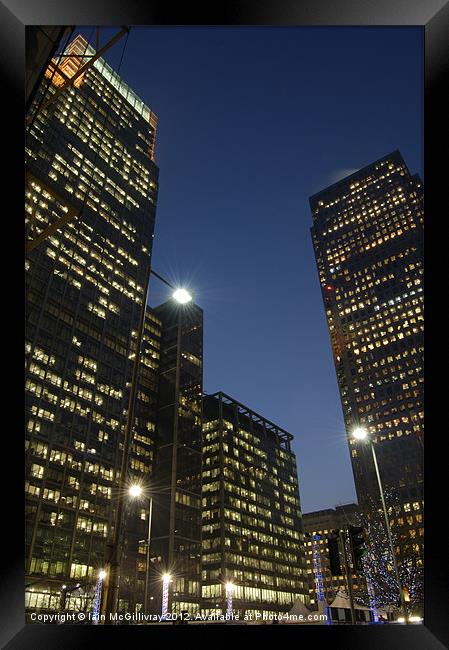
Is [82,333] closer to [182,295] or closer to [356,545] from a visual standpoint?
[182,295]

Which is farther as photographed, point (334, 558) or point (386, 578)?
point (386, 578)

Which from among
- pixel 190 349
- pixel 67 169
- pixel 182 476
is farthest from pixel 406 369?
pixel 67 169

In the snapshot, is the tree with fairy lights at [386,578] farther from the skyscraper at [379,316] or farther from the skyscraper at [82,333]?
the skyscraper at [82,333]

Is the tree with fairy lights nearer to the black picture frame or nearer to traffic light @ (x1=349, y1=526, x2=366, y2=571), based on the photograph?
traffic light @ (x1=349, y1=526, x2=366, y2=571)

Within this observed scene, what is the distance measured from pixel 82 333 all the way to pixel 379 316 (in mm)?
101424

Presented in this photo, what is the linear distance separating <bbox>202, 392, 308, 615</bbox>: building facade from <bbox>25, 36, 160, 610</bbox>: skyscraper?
84.0 ft

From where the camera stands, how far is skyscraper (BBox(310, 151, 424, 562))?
122 metres

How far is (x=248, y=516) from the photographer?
132 m
